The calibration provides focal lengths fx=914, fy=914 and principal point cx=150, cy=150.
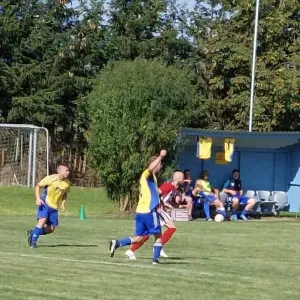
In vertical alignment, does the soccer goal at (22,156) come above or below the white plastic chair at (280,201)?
above

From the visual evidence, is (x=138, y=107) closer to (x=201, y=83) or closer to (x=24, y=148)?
(x=24, y=148)

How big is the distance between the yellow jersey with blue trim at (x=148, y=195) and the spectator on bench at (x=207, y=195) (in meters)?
12.5

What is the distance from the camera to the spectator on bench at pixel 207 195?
85.5 ft

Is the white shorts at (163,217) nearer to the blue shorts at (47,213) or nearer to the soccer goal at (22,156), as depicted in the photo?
the blue shorts at (47,213)

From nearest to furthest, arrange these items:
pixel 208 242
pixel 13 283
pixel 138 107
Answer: pixel 13 283, pixel 208 242, pixel 138 107

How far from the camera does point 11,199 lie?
30.8 metres

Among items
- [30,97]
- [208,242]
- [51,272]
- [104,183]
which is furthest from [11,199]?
[51,272]

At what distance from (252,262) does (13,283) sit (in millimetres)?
5010

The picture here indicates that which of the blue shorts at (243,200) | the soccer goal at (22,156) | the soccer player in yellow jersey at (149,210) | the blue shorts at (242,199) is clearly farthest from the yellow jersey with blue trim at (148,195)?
the soccer goal at (22,156)

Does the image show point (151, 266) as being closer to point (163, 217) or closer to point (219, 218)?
point (163, 217)

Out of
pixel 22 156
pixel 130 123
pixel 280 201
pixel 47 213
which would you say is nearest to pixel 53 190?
pixel 47 213

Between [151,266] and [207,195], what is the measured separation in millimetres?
12944

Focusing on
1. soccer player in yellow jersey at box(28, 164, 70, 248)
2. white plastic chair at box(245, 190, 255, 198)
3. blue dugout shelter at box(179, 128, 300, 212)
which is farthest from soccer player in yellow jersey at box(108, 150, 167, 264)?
blue dugout shelter at box(179, 128, 300, 212)

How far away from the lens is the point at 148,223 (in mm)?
13617
